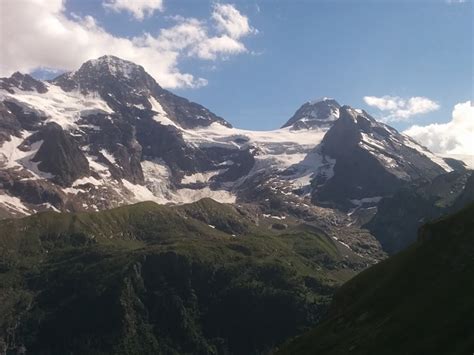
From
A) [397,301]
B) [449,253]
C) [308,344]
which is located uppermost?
[449,253]

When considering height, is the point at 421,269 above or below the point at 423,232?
below

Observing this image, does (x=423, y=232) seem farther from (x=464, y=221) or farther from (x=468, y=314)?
(x=468, y=314)

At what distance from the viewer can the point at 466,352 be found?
83.4 metres

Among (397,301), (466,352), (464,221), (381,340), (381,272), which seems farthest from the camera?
(381,272)

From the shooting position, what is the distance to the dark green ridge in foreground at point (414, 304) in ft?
325

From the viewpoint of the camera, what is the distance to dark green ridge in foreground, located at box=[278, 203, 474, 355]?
325 feet

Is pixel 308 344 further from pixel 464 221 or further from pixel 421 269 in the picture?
pixel 464 221

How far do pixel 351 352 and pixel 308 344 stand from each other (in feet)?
97.7

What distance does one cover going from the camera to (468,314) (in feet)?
322

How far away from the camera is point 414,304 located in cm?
12044

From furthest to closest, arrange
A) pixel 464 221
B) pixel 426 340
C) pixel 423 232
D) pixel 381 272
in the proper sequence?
pixel 381 272
pixel 423 232
pixel 464 221
pixel 426 340

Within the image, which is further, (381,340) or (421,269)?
(421,269)

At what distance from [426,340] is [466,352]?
1484 centimetres

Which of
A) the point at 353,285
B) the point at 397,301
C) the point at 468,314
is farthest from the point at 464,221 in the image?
the point at 468,314
